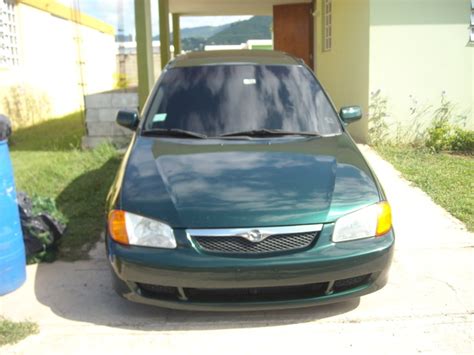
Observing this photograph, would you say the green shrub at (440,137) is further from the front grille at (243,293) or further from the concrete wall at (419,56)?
the front grille at (243,293)

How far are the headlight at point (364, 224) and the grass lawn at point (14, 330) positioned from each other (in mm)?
2006

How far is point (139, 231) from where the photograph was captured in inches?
130

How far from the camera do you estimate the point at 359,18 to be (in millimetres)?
8500

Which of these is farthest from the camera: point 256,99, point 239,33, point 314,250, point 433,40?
point 239,33

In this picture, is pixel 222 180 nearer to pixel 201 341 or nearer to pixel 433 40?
pixel 201 341

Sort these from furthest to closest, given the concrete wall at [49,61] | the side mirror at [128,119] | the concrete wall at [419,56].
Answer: the concrete wall at [49,61] → the concrete wall at [419,56] → the side mirror at [128,119]

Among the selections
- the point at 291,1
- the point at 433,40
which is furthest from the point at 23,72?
the point at 433,40

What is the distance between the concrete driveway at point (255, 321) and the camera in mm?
3279

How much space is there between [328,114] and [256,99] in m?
0.62

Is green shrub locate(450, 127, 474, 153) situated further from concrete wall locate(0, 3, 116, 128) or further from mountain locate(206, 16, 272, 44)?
mountain locate(206, 16, 272, 44)

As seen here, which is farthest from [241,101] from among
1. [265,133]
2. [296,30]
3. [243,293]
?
[296,30]

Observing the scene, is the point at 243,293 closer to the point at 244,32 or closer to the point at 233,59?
the point at 233,59

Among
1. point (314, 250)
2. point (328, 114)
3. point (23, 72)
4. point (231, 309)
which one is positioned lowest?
point (231, 309)

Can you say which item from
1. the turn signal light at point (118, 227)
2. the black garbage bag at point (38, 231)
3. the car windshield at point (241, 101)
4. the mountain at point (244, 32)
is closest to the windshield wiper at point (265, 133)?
the car windshield at point (241, 101)
